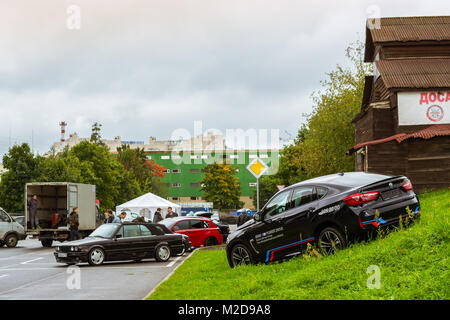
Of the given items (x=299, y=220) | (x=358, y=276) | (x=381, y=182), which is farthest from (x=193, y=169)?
(x=358, y=276)

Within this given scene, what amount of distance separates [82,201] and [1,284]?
59.2 ft

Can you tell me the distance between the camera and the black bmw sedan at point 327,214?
36.6 ft

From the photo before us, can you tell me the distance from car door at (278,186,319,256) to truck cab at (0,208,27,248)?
22.1 metres

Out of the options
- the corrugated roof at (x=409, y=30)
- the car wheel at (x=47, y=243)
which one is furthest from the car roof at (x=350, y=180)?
the corrugated roof at (x=409, y=30)

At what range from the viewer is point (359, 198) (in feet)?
36.8

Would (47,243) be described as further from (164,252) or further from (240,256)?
(240,256)

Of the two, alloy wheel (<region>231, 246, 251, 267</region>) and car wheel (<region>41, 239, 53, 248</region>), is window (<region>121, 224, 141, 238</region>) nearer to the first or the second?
alloy wheel (<region>231, 246, 251, 267</region>)

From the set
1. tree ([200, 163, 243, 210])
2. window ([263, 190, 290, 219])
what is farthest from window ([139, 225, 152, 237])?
tree ([200, 163, 243, 210])

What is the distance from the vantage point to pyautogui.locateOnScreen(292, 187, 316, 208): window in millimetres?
12123

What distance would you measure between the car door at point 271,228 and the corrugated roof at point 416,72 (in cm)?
2007

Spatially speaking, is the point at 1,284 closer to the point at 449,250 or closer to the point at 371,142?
the point at 449,250

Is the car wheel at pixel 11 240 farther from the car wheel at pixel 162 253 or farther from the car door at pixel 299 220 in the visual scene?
the car door at pixel 299 220
